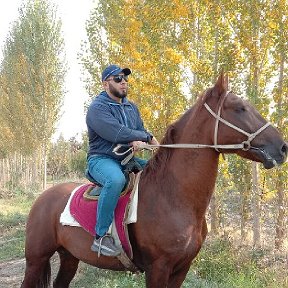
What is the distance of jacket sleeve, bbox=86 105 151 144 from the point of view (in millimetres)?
4094

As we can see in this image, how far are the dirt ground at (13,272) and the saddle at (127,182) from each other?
3.08 m

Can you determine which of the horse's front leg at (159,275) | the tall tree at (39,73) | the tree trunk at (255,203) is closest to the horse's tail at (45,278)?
the horse's front leg at (159,275)

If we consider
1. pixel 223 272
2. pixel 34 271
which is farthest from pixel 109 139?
pixel 223 272

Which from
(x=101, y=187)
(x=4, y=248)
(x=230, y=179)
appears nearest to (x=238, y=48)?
(x=230, y=179)

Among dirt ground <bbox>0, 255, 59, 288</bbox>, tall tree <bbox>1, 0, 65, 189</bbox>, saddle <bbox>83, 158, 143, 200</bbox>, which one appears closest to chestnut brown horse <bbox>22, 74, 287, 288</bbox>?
saddle <bbox>83, 158, 143, 200</bbox>

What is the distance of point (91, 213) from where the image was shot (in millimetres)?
4316

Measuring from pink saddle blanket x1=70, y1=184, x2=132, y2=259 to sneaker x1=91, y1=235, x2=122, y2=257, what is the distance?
8 centimetres

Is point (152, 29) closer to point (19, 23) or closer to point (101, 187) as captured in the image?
point (101, 187)

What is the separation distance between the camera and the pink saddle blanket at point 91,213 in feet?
13.4

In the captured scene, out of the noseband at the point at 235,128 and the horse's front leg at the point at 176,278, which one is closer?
the noseband at the point at 235,128

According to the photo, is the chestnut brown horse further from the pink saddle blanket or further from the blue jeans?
the blue jeans

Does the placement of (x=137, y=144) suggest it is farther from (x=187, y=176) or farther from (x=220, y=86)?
(x=220, y=86)

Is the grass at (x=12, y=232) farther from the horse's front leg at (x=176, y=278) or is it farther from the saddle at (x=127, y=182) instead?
the horse's front leg at (x=176, y=278)

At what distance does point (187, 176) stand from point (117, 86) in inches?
44.9
